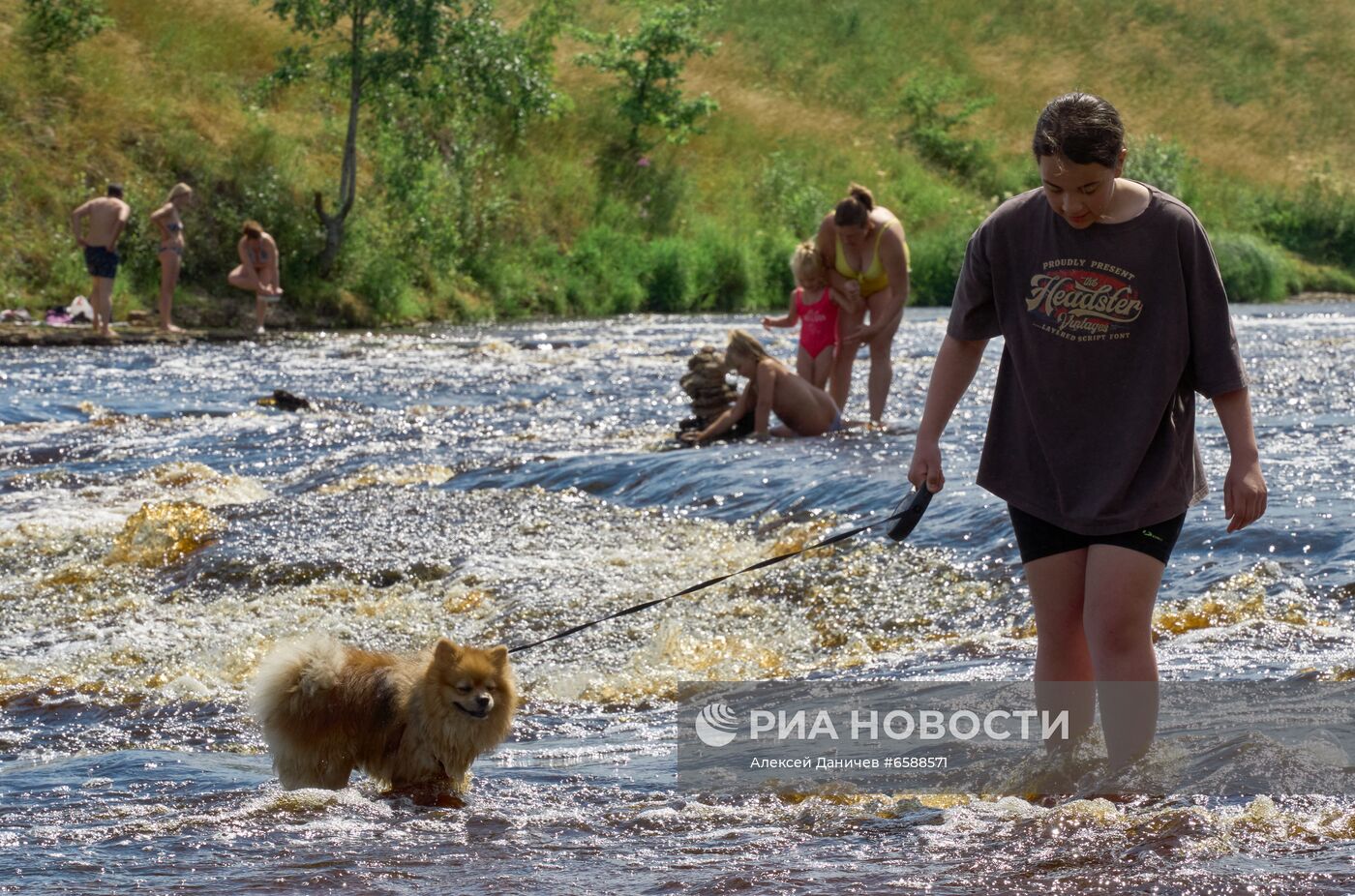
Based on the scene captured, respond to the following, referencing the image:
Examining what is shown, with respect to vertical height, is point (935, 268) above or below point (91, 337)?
above

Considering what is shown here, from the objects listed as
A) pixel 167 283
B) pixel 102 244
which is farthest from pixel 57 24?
pixel 102 244

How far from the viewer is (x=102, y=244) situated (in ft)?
77.9

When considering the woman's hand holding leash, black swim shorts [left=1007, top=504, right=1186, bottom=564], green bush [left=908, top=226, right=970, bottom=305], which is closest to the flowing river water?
black swim shorts [left=1007, top=504, right=1186, bottom=564]

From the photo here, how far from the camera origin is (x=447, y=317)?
31.1 metres

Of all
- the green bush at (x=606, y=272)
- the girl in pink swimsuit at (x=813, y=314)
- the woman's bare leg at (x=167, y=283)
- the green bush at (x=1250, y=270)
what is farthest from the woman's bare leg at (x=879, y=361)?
the green bush at (x=1250, y=270)

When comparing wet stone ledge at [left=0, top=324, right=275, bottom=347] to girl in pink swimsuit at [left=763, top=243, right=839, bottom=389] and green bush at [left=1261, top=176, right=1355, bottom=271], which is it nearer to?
girl in pink swimsuit at [left=763, top=243, right=839, bottom=389]

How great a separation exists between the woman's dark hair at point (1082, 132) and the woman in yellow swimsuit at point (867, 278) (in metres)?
7.92

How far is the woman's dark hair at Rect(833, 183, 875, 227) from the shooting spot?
1188 cm

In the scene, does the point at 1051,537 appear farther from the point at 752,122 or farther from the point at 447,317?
the point at 752,122

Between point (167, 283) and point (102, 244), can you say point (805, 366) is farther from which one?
point (167, 283)

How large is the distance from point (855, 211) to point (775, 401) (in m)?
1.59

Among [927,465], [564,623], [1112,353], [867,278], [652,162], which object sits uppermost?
[652,162]

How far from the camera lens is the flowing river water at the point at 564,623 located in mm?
4211

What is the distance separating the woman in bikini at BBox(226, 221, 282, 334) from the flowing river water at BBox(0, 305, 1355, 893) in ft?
35.2
